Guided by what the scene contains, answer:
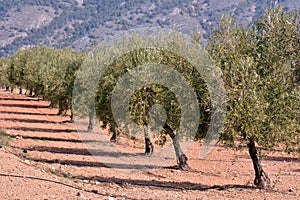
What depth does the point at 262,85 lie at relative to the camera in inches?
702

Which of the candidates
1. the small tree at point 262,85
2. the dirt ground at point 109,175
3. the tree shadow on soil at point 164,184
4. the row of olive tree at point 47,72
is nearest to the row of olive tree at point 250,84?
the small tree at point 262,85

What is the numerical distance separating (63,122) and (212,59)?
28388mm

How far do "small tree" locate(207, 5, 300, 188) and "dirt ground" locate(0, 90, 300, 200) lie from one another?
163cm

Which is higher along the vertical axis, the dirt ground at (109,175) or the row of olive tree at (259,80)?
the row of olive tree at (259,80)

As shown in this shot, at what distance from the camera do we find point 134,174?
22188 millimetres

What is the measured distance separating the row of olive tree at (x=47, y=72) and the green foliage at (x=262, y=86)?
21348mm

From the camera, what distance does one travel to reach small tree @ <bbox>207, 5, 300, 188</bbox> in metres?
16.6

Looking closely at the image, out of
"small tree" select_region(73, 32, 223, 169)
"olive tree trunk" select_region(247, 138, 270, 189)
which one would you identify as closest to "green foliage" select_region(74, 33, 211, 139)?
"small tree" select_region(73, 32, 223, 169)

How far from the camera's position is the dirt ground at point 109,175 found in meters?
13.2

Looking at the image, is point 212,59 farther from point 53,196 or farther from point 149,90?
point 53,196

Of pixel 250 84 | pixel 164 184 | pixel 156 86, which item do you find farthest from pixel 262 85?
pixel 156 86

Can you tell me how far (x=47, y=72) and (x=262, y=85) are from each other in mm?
35945

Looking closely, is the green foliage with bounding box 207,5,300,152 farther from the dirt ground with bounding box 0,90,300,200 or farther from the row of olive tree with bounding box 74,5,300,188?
the dirt ground with bounding box 0,90,300,200

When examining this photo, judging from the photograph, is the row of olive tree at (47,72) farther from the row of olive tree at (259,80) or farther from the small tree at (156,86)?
the row of olive tree at (259,80)
